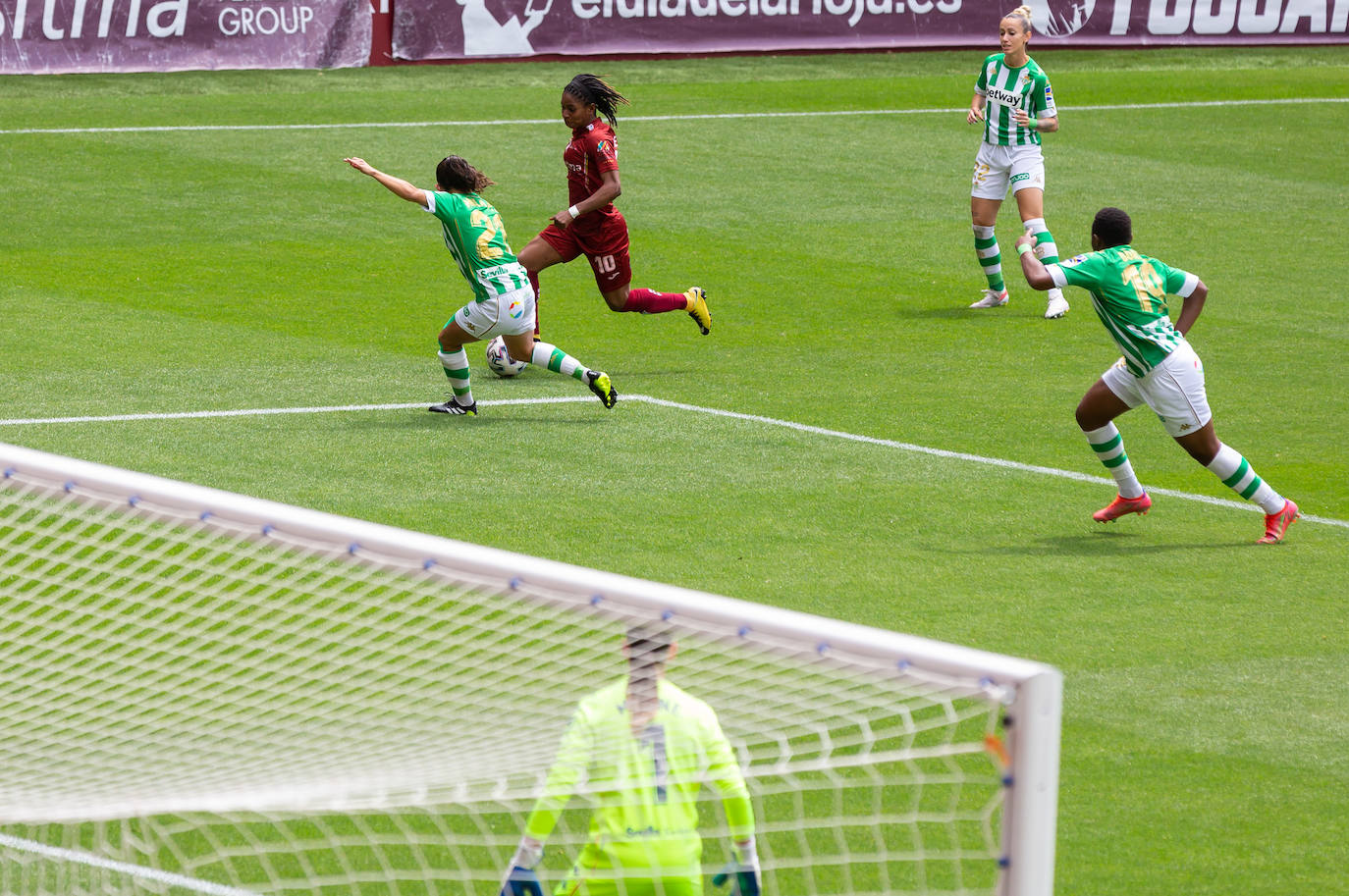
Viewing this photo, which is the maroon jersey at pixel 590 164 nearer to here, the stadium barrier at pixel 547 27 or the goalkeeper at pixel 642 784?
the goalkeeper at pixel 642 784

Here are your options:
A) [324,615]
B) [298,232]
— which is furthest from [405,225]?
[324,615]

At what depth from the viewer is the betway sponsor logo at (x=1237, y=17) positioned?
28.0 meters

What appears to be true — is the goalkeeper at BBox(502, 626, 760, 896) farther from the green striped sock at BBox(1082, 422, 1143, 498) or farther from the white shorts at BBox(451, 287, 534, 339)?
the white shorts at BBox(451, 287, 534, 339)

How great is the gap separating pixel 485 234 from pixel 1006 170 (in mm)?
5285

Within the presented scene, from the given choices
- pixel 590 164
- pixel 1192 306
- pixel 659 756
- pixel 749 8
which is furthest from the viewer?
pixel 749 8

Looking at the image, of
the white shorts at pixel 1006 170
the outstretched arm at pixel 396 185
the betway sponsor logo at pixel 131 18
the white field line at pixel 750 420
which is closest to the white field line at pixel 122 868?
the outstretched arm at pixel 396 185

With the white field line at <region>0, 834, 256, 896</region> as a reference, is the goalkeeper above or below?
above

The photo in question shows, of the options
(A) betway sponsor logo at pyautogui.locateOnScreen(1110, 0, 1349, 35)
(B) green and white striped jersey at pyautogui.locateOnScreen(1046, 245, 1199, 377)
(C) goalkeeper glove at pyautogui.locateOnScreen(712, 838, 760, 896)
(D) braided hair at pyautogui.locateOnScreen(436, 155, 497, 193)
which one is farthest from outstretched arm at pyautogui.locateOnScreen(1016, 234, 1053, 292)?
(A) betway sponsor logo at pyautogui.locateOnScreen(1110, 0, 1349, 35)

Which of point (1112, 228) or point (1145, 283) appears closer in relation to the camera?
point (1145, 283)

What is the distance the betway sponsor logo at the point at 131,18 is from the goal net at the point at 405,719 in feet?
54.6

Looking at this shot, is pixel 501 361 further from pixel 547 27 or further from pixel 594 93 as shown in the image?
pixel 547 27

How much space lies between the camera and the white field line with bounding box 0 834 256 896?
6059 mm

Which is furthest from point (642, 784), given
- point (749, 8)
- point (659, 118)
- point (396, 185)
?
point (749, 8)

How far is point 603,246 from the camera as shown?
13406 millimetres
